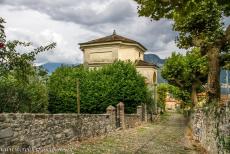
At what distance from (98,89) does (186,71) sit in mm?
10709

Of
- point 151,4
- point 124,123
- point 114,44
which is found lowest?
point 124,123

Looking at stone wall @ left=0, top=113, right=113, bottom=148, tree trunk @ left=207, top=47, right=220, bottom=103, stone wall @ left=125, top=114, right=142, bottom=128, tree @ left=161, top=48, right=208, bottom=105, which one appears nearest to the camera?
stone wall @ left=0, top=113, right=113, bottom=148

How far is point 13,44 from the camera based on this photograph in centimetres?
1534

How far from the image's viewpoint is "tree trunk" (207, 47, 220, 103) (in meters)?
18.6

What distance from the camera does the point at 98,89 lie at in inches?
1662

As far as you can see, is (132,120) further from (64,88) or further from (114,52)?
(114,52)

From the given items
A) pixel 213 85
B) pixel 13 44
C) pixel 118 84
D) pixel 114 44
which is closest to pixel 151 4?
pixel 13 44

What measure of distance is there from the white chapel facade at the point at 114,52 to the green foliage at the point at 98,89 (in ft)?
39.3

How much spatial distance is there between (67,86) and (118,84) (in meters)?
5.63

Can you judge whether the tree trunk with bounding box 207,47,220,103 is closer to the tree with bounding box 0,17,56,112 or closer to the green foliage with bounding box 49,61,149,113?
the tree with bounding box 0,17,56,112

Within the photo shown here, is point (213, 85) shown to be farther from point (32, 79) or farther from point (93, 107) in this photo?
point (93, 107)

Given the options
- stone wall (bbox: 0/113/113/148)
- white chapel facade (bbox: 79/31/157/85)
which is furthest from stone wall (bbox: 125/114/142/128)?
white chapel facade (bbox: 79/31/157/85)

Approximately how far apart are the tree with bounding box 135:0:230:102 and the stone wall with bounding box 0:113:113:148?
5.95 meters

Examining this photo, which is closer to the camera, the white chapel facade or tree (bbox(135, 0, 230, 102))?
tree (bbox(135, 0, 230, 102))
